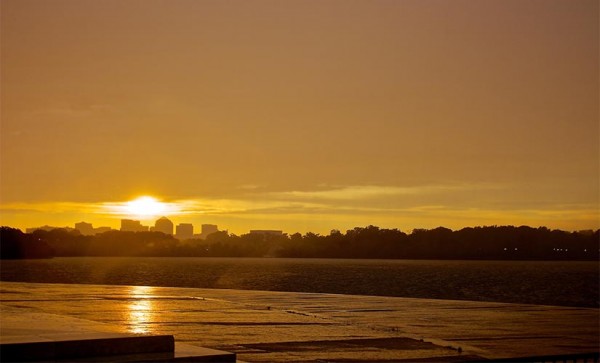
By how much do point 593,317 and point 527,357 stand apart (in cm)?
1187

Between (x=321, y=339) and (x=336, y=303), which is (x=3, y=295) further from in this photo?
(x=321, y=339)

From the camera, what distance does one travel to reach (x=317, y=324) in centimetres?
2280

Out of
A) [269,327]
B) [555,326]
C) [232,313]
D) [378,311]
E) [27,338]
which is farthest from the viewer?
[378,311]

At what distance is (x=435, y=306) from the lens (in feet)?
101

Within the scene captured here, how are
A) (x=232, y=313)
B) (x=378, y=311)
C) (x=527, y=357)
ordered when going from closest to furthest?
(x=527, y=357) < (x=232, y=313) < (x=378, y=311)

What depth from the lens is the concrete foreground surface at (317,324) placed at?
17.1 meters

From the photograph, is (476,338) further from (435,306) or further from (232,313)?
(435,306)

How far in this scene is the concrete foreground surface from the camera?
1708 centimetres

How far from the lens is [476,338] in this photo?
20016mm

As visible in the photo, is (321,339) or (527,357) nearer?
(527,357)

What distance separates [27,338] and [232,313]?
12239 mm

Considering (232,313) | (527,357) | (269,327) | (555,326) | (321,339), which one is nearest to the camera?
(527,357)

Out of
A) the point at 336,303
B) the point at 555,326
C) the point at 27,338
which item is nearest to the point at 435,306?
the point at 336,303

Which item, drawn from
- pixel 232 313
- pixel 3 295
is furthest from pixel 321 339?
pixel 3 295
